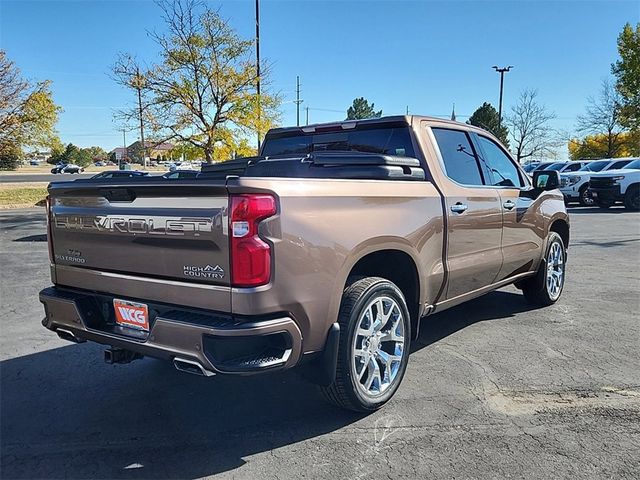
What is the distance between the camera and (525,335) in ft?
16.4

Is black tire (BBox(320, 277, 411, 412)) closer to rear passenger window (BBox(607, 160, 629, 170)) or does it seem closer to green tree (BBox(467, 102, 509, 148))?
rear passenger window (BBox(607, 160, 629, 170))

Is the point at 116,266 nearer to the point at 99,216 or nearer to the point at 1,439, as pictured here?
the point at 99,216

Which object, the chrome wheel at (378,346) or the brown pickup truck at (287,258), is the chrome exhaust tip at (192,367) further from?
the chrome wheel at (378,346)

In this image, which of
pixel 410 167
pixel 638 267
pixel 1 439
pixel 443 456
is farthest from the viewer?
pixel 638 267

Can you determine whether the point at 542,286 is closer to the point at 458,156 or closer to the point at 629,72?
the point at 458,156

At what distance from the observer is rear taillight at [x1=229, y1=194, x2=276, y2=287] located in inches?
103

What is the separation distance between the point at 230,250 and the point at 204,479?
46.9 inches

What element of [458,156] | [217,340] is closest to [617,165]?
[458,156]

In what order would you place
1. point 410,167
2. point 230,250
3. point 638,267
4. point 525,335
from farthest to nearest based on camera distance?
1. point 638,267
2. point 525,335
3. point 410,167
4. point 230,250

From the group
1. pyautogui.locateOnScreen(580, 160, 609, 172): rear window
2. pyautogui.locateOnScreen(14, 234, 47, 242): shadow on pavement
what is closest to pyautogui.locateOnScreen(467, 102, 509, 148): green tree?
pyautogui.locateOnScreen(580, 160, 609, 172): rear window

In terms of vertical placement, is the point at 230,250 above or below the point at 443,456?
above

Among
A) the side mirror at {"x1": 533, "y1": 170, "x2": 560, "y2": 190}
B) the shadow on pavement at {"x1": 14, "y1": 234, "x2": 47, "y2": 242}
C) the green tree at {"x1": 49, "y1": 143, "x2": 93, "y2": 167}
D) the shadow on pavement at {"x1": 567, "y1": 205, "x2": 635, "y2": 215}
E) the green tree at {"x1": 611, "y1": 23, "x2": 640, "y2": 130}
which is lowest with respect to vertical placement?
the shadow on pavement at {"x1": 14, "y1": 234, "x2": 47, "y2": 242}

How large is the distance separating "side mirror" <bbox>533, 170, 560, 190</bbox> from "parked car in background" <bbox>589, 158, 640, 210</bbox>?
592 inches

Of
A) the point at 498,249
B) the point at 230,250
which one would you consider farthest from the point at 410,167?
the point at 230,250
